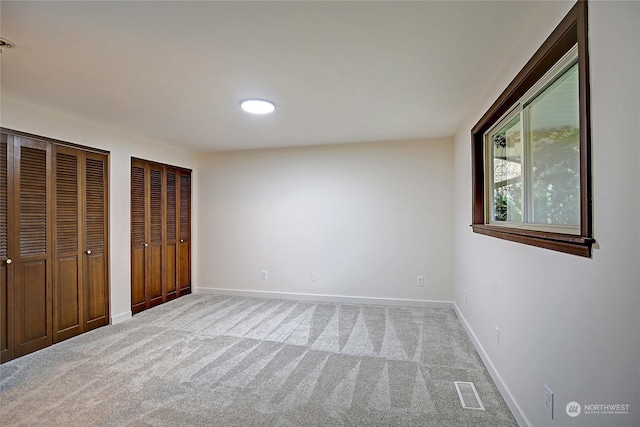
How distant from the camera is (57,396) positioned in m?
2.16

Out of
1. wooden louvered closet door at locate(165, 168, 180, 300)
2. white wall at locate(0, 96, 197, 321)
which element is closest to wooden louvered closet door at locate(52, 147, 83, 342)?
white wall at locate(0, 96, 197, 321)

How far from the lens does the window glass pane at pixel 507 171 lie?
2.26m

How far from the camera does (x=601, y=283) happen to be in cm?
115

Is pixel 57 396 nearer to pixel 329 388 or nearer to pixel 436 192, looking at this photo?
pixel 329 388

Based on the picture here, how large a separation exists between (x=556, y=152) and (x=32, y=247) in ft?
13.6

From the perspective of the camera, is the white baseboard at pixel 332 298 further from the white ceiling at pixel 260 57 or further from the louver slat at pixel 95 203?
the white ceiling at pixel 260 57

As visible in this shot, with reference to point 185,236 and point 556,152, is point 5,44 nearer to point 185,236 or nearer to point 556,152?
point 556,152

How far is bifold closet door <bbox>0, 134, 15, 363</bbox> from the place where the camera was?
264 cm

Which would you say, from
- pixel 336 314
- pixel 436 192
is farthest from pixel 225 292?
pixel 436 192

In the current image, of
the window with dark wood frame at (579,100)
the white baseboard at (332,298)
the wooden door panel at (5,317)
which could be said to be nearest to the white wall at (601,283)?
the window with dark wood frame at (579,100)

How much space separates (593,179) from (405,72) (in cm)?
141

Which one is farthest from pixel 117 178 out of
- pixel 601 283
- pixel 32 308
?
pixel 601 283

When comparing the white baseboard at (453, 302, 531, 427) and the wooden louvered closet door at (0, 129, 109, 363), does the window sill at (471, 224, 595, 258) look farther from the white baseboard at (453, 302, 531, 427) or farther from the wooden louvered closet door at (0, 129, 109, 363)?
the wooden louvered closet door at (0, 129, 109, 363)

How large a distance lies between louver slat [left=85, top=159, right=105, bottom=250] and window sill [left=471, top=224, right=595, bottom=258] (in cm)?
396
